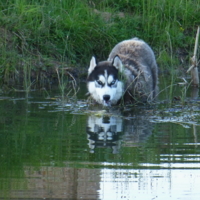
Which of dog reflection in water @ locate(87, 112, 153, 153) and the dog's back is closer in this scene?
dog reflection in water @ locate(87, 112, 153, 153)

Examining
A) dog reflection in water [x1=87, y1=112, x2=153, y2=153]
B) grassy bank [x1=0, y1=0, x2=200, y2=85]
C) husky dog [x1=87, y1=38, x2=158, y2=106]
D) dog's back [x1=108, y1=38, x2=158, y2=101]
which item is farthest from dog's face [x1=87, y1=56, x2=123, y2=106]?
grassy bank [x1=0, y1=0, x2=200, y2=85]

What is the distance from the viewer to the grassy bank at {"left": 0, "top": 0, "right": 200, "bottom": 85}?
1137 centimetres

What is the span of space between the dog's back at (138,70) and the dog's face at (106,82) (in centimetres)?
16

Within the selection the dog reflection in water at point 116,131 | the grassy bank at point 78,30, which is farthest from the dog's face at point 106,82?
the grassy bank at point 78,30

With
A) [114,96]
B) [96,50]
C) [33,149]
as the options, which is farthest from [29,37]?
[33,149]

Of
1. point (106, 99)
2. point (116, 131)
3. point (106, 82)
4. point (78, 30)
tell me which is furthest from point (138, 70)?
point (116, 131)

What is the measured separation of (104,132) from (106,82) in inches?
85.9

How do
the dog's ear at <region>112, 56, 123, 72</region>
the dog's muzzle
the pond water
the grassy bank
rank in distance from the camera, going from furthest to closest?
the grassy bank → the dog's ear at <region>112, 56, 123, 72</region> → the dog's muzzle → the pond water

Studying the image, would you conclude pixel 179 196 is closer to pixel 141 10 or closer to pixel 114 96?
pixel 114 96

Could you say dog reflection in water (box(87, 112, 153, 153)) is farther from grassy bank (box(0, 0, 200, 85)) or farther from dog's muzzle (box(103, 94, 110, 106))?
grassy bank (box(0, 0, 200, 85))

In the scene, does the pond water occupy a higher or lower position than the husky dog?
lower

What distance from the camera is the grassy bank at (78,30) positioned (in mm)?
11367

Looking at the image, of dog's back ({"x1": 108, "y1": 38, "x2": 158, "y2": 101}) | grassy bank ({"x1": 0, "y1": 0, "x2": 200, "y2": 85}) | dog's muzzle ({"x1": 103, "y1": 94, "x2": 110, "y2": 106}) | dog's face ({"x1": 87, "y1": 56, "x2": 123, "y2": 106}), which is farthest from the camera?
grassy bank ({"x1": 0, "y1": 0, "x2": 200, "y2": 85})

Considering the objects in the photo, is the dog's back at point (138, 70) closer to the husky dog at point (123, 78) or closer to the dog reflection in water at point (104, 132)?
the husky dog at point (123, 78)
